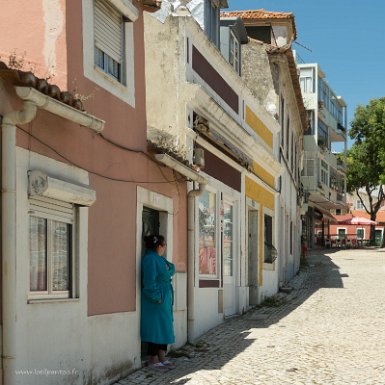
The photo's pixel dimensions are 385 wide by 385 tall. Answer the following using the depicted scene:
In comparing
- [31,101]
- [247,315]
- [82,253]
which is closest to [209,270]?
[247,315]

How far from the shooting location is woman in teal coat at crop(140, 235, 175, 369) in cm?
925

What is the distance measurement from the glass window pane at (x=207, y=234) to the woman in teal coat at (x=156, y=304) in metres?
3.38

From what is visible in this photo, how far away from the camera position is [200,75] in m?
13.2

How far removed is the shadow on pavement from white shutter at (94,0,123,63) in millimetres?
3658

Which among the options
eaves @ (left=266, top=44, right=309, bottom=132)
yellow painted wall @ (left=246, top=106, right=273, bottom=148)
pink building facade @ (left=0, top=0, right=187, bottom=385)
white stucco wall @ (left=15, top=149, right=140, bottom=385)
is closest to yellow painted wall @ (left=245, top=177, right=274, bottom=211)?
yellow painted wall @ (left=246, top=106, right=273, bottom=148)

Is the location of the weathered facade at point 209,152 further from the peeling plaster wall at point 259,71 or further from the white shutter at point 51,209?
the peeling plaster wall at point 259,71

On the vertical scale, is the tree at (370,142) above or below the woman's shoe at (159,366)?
above

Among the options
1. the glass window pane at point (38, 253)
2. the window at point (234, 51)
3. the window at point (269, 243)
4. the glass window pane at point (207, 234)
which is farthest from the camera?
the window at point (269, 243)

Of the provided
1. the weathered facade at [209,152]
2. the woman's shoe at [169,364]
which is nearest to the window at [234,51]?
the weathered facade at [209,152]

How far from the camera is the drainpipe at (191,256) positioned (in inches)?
453

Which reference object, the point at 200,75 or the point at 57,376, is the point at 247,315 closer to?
the point at 200,75

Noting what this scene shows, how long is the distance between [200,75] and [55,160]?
257 inches

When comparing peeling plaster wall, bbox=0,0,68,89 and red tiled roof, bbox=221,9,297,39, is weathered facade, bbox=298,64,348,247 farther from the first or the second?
peeling plaster wall, bbox=0,0,68,89

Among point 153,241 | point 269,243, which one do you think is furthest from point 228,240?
point 153,241
